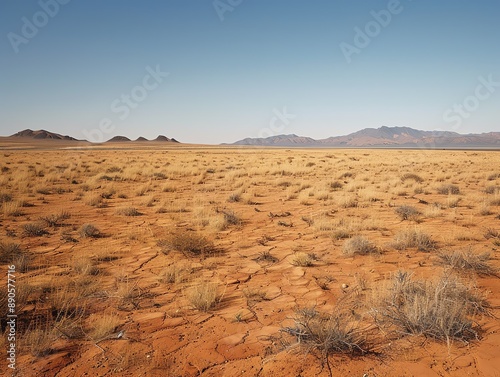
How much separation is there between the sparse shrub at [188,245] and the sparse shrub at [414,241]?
144 inches

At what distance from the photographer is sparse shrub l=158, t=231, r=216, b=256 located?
589cm

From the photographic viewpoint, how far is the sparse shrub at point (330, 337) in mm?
2820

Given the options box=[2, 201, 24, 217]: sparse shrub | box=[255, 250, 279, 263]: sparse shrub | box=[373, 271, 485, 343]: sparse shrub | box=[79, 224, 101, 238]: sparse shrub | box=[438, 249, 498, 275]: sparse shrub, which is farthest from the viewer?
box=[2, 201, 24, 217]: sparse shrub

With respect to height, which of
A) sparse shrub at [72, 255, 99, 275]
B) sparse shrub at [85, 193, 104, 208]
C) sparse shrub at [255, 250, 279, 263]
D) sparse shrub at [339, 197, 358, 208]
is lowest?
sparse shrub at [255, 250, 279, 263]

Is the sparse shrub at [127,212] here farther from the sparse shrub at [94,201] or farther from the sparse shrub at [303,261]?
the sparse shrub at [303,261]

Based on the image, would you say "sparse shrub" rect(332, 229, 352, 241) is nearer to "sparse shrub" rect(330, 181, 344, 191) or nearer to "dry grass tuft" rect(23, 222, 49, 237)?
"dry grass tuft" rect(23, 222, 49, 237)

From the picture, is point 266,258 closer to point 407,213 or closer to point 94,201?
point 407,213

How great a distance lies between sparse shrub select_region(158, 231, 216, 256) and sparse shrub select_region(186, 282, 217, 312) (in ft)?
6.00

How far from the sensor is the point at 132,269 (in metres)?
5.09

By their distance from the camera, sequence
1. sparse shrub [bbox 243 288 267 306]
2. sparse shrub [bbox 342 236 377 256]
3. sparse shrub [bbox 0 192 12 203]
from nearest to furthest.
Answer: sparse shrub [bbox 243 288 267 306]
sparse shrub [bbox 342 236 377 256]
sparse shrub [bbox 0 192 12 203]

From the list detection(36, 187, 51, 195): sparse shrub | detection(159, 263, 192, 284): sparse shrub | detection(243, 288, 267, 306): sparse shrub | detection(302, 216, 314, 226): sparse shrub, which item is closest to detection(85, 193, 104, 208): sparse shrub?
detection(36, 187, 51, 195): sparse shrub

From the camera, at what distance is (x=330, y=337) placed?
2.85 metres

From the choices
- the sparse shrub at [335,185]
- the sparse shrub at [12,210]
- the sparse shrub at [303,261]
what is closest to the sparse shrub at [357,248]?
the sparse shrub at [303,261]

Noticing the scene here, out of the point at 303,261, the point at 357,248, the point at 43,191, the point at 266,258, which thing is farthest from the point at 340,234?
the point at 43,191
